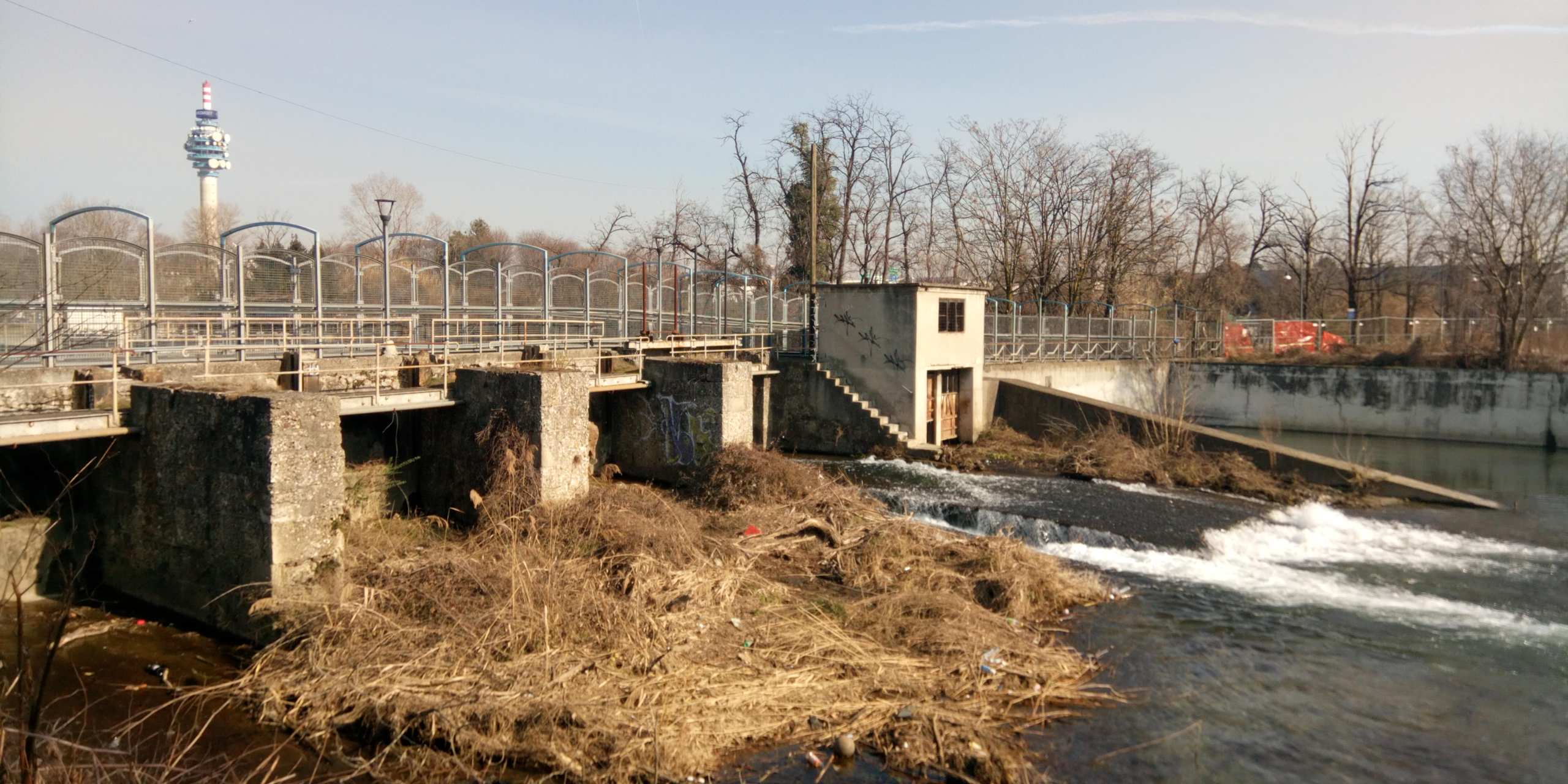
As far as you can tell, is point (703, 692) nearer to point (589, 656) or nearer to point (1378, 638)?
point (589, 656)

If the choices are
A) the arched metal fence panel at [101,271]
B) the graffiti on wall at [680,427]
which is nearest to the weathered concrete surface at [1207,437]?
the graffiti on wall at [680,427]

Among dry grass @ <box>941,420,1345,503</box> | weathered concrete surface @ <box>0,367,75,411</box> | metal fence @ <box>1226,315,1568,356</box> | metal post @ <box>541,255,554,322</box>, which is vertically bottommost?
dry grass @ <box>941,420,1345,503</box>

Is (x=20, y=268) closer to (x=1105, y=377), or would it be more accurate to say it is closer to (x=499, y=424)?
(x=499, y=424)

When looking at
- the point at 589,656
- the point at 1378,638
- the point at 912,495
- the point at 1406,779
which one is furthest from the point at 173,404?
the point at 1378,638

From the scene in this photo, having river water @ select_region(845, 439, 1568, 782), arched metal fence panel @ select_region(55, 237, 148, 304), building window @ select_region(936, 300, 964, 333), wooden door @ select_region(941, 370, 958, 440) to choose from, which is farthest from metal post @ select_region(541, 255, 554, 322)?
wooden door @ select_region(941, 370, 958, 440)

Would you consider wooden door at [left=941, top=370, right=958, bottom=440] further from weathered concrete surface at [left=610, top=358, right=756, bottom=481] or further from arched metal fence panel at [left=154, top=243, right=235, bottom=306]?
arched metal fence panel at [left=154, top=243, right=235, bottom=306]

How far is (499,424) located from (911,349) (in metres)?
13.1

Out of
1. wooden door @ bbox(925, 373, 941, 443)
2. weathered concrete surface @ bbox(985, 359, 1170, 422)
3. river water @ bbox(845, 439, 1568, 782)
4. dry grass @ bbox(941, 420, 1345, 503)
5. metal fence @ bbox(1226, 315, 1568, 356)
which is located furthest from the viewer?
metal fence @ bbox(1226, 315, 1568, 356)

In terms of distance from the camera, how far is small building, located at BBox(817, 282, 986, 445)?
1033 inches

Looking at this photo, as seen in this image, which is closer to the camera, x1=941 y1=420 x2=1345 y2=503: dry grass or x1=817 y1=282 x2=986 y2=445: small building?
x1=941 y1=420 x2=1345 y2=503: dry grass

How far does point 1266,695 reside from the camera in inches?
431

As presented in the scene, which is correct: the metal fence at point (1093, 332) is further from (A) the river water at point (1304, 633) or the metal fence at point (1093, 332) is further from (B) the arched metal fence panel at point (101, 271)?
(B) the arched metal fence panel at point (101, 271)

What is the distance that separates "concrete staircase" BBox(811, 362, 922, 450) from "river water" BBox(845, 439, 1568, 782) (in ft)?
13.0

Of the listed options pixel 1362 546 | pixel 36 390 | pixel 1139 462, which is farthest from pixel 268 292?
pixel 1362 546
